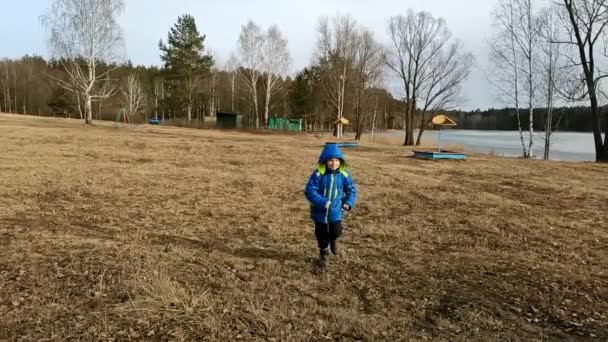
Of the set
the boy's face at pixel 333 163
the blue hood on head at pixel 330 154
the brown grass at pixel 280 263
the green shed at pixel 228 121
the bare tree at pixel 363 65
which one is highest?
the bare tree at pixel 363 65

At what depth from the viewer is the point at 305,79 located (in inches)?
2761

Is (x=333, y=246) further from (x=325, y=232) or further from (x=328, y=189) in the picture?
(x=328, y=189)

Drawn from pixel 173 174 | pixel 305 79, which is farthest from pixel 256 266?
pixel 305 79

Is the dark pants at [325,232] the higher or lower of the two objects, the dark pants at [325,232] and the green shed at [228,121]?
the lower

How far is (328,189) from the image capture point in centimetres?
502

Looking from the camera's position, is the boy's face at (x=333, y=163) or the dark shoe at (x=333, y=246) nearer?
the boy's face at (x=333, y=163)

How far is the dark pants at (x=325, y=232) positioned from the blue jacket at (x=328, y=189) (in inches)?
2.7

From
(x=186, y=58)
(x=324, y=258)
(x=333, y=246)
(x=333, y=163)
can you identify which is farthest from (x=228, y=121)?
(x=324, y=258)

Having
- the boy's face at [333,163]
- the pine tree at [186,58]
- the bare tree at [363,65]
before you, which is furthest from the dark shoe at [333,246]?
the pine tree at [186,58]

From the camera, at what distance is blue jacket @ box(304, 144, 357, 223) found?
16.2 feet

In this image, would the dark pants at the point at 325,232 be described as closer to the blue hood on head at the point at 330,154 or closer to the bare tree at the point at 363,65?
the blue hood on head at the point at 330,154

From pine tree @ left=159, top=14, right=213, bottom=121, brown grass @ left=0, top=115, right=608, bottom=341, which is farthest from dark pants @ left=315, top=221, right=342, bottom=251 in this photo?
pine tree @ left=159, top=14, right=213, bottom=121

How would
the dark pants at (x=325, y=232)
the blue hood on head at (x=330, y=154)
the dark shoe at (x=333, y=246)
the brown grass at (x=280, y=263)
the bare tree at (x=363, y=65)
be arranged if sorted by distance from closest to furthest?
the brown grass at (x=280, y=263)
the blue hood on head at (x=330, y=154)
the dark pants at (x=325, y=232)
the dark shoe at (x=333, y=246)
the bare tree at (x=363, y=65)

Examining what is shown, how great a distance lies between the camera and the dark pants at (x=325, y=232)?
504 centimetres
